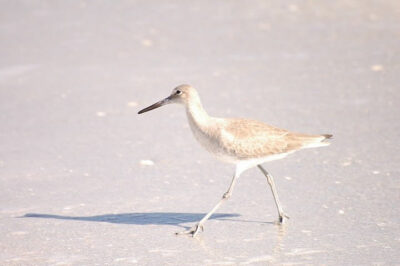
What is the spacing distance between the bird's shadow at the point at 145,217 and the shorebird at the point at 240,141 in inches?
8.6

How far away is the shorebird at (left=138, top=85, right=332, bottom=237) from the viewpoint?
6.04 meters

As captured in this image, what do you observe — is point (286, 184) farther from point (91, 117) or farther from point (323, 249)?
point (91, 117)

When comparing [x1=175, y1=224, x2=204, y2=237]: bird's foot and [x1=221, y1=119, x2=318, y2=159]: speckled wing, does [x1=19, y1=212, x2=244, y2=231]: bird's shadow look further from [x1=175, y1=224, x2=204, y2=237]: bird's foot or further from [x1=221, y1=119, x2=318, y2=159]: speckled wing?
[x1=221, y1=119, x2=318, y2=159]: speckled wing

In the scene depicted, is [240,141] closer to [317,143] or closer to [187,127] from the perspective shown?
[317,143]

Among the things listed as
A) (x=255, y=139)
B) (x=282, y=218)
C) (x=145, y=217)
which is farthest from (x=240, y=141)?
(x=145, y=217)

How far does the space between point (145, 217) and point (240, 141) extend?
0.97 metres

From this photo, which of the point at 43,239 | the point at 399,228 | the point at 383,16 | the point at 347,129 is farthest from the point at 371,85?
the point at 43,239

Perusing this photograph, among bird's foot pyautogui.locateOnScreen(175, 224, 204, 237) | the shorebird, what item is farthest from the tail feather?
bird's foot pyautogui.locateOnScreen(175, 224, 204, 237)

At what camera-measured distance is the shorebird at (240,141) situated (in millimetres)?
6035

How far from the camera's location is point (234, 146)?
19.7 feet

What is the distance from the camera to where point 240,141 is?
19.8ft

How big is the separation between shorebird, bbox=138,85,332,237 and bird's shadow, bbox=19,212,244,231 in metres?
0.22

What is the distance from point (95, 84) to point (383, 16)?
15.2 feet

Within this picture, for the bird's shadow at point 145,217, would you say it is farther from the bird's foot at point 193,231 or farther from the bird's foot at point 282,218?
the bird's foot at point 282,218
